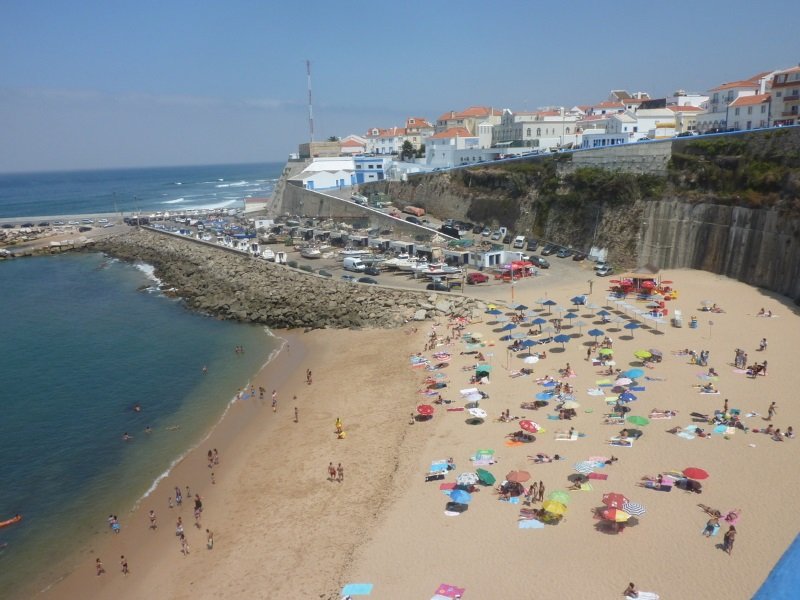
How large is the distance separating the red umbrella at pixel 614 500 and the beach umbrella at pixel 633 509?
0.10 metres

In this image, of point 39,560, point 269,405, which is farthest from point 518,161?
point 39,560

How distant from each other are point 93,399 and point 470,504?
17.4 m

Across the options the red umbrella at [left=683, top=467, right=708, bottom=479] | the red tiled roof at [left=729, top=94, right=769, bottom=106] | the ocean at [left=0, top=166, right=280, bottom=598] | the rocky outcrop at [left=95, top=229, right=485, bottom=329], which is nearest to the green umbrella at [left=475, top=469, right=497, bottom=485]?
the red umbrella at [left=683, top=467, right=708, bottom=479]

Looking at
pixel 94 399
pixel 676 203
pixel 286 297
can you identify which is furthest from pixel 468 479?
pixel 676 203

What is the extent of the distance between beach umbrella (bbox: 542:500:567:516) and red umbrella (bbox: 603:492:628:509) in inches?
38.0

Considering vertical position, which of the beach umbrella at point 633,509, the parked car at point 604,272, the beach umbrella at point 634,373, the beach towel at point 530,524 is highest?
the parked car at point 604,272

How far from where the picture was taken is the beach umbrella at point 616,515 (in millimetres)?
13164

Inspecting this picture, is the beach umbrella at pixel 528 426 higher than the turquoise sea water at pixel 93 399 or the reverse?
higher

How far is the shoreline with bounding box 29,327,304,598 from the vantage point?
1435 cm

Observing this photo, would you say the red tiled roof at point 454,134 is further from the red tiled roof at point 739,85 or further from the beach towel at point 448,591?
the beach towel at point 448,591

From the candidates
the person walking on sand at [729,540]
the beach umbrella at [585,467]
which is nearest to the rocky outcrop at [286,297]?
the beach umbrella at [585,467]

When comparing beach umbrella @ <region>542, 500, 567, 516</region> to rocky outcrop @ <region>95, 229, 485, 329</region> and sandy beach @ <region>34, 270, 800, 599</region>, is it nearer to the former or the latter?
sandy beach @ <region>34, 270, 800, 599</region>

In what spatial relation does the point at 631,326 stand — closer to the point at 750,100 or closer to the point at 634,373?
the point at 634,373

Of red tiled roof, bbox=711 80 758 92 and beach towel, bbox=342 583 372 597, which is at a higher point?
red tiled roof, bbox=711 80 758 92
